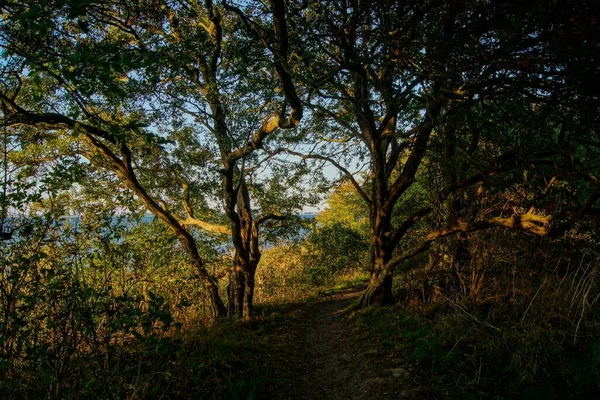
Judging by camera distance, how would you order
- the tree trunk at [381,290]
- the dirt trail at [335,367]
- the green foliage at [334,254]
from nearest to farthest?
the dirt trail at [335,367]
the tree trunk at [381,290]
the green foliage at [334,254]

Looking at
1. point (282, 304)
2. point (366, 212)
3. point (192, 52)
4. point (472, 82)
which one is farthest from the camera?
point (366, 212)

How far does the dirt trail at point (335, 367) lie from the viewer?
15.1 feet

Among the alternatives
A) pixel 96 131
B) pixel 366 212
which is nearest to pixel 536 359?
pixel 96 131

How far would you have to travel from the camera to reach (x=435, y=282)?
760 cm

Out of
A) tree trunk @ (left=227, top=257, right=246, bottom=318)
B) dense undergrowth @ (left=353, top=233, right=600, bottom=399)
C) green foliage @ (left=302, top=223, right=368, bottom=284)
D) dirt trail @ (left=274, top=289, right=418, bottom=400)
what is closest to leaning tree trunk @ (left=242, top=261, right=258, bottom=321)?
tree trunk @ (left=227, top=257, right=246, bottom=318)

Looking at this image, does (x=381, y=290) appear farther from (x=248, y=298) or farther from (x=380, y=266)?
(x=248, y=298)

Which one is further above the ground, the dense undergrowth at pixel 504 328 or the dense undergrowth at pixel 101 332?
the dense undergrowth at pixel 101 332

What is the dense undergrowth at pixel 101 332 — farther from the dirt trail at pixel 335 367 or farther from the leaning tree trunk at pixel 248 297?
the leaning tree trunk at pixel 248 297

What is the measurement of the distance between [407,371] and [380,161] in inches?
216

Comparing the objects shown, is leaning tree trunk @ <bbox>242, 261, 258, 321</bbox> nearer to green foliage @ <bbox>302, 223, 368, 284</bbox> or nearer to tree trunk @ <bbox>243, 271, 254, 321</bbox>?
tree trunk @ <bbox>243, 271, 254, 321</bbox>

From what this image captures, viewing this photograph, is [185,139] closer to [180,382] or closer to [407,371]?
[180,382]

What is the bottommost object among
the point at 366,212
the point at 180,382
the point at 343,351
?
the point at 343,351

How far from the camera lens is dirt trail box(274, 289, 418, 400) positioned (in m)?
4.62

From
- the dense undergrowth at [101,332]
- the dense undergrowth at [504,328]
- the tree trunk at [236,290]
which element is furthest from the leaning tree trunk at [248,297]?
the dense undergrowth at [504,328]
